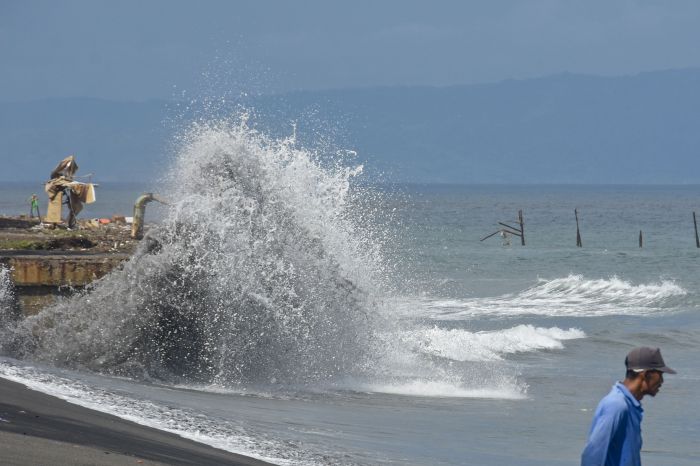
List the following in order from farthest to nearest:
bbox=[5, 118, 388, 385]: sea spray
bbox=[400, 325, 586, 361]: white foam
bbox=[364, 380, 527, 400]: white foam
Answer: bbox=[400, 325, 586, 361]: white foam < bbox=[364, 380, 527, 400]: white foam < bbox=[5, 118, 388, 385]: sea spray

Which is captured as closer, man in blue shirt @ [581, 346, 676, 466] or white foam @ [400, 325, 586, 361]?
man in blue shirt @ [581, 346, 676, 466]

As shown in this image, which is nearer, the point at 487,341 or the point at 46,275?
the point at 46,275

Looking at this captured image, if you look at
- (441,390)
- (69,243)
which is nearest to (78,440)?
(441,390)

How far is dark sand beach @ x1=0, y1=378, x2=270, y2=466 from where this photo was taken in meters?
8.20

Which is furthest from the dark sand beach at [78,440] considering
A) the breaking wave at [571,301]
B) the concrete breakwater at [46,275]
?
the breaking wave at [571,301]

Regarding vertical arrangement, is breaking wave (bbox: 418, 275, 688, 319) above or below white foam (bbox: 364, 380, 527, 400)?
above

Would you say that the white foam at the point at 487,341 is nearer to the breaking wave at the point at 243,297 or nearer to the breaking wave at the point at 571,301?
the breaking wave at the point at 243,297

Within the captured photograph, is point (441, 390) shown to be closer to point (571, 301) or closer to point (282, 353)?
point (282, 353)

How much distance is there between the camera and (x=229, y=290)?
51.2 feet

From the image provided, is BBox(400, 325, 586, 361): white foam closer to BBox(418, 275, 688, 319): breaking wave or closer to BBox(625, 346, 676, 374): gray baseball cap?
BBox(418, 275, 688, 319): breaking wave

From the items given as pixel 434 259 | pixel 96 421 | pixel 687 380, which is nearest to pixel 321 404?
pixel 96 421

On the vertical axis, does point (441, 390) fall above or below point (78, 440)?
above

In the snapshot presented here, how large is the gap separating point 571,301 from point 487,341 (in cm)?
1277

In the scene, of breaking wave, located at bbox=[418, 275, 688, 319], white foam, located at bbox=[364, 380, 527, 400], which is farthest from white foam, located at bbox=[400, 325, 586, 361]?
breaking wave, located at bbox=[418, 275, 688, 319]
